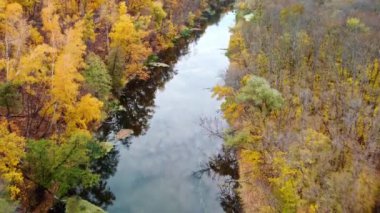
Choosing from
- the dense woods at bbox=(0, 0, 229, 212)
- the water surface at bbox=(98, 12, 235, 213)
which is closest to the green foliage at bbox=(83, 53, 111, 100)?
the dense woods at bbox=(0, 0, 229, 212)

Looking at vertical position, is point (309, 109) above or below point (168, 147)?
below

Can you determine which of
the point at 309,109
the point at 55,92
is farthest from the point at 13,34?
the point at 309,109

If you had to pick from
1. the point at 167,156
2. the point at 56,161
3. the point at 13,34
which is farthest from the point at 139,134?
the point at 56,161

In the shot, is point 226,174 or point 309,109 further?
point 226,174

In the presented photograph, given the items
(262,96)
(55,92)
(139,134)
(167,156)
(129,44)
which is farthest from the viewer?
(129,44)

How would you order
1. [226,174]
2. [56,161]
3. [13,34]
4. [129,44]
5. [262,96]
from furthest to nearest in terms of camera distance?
[129,44] < [13,34] < [226,174] < [262,96] < [56,161]

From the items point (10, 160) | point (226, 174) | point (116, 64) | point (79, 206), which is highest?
point (116, 64)

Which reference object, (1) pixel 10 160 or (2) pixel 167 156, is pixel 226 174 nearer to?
(2) pixel 167 156

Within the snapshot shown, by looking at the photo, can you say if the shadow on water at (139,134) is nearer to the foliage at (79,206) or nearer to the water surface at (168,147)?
the water surface at (168,147)
